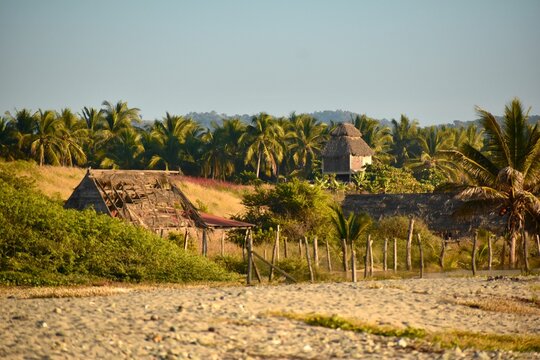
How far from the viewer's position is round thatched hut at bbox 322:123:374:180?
76375mm

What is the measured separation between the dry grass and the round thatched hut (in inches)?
2109

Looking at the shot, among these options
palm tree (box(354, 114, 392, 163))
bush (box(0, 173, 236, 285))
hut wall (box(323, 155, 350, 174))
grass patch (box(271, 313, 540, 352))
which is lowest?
grass patch (box(271, 313, 540, 352))

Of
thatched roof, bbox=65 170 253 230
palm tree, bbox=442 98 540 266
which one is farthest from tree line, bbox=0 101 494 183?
palm tree, bbox=442 98 540 266

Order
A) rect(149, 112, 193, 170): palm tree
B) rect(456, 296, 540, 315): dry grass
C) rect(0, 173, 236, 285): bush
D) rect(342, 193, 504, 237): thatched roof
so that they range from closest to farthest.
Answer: rect(456, 296, 540, 315): dry grass, rect(0, 173, 236, 285): bush, rect(342, 193, 504, 237): thatched roof, rect(149, 112, 193, 170): palm tree

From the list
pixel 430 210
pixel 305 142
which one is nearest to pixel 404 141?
pixel 305 142

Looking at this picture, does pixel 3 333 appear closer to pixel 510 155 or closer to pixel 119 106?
pixel 510 155

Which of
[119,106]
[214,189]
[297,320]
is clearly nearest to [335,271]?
[297,320]

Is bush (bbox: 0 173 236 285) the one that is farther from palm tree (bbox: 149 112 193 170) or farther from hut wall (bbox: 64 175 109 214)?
palm tree (bbox: 149 112 193 170)

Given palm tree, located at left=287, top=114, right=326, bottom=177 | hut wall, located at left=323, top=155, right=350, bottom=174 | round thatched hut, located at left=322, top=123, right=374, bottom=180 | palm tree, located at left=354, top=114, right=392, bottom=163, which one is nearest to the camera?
round thatched hut, located at left=322, top=123, right=374, bottom=180

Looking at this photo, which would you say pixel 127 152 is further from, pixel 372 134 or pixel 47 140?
pixel 372 134

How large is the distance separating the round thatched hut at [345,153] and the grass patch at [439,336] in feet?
196

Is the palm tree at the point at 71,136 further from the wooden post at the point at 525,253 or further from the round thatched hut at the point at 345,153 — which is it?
the wooden post at the point at 525,253

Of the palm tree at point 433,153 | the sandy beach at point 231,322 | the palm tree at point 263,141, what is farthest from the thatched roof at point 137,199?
the palm tree at point 433,153

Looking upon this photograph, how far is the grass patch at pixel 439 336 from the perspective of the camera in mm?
15344
